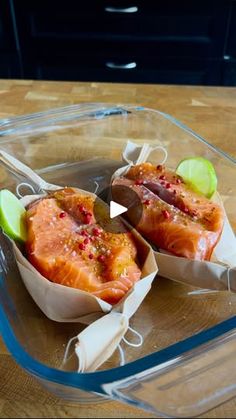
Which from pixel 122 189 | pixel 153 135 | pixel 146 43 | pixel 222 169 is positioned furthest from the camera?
pixel 146 43

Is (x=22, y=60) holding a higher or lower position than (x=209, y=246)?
lower

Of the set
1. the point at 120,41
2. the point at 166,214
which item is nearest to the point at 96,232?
the point at 166,214

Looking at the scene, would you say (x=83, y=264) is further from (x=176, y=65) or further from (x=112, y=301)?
(x=176, y=65)

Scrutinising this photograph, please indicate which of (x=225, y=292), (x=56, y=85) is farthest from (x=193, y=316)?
(x=56, y=85)

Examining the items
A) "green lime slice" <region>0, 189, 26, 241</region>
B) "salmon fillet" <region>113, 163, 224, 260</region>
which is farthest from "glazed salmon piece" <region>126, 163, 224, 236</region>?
"green lime slice" <region>0, 189, 26, 241</region>

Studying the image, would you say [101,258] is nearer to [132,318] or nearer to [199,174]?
[132,318]

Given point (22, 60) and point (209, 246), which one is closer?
point (209, 246)

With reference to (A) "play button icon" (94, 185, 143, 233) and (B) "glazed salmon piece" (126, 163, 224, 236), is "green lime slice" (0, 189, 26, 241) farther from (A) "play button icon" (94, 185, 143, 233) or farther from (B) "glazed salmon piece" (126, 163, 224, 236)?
(B) "glazed salmon piece" (126, 163, 224, 236)
